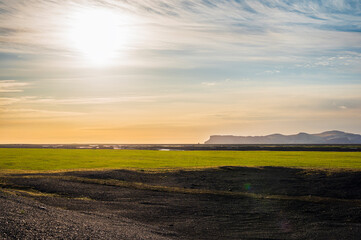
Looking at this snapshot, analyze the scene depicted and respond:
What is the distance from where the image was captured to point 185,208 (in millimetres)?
23609

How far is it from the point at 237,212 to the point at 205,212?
2.06 m

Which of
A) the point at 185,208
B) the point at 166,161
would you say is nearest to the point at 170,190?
the point at 185,208

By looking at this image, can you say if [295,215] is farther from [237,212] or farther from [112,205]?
[112,205]

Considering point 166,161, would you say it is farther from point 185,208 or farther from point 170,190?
point 185,208

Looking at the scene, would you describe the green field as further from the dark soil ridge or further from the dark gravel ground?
the dark soil ridge

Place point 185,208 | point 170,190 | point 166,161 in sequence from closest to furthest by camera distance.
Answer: point 185,208 < point 170,190 < point 166,161

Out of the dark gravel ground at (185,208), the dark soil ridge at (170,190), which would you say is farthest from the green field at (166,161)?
the dark soil ridge at (170,190)

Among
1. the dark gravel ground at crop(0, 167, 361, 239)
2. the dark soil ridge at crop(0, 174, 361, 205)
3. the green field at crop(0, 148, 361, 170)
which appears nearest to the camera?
the dark gravel ground at crop(0, 167, 361, 239)

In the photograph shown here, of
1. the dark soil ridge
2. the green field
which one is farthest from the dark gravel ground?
the green field

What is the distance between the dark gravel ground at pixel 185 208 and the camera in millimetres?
15484

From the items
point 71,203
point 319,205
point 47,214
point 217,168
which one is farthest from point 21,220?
point 217,168

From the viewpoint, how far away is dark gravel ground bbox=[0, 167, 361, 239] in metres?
15.5

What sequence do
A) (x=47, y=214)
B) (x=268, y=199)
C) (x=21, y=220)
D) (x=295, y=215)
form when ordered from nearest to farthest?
(x=21, y=220) < (x=47, y=214) < (x=295, y=215) < (x=268, y=199)

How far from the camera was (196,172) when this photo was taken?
3972 centimetres
